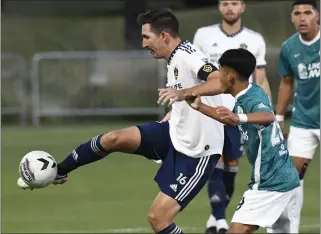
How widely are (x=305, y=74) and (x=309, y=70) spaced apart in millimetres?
59

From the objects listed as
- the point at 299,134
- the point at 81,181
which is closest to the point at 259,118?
the point at 299,134

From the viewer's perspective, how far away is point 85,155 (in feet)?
28.8

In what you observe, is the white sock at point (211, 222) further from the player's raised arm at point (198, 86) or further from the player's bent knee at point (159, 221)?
the player's raised arm at point (198, 86)

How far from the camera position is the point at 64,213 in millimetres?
12047

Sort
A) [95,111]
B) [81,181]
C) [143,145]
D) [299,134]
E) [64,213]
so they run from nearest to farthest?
[143,145], [299,134], [64,213], [81,181], [95,111]

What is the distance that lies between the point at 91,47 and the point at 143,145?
611 inches

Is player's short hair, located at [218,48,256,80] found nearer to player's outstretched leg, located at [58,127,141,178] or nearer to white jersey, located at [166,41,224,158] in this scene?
white jersey, located at [166,41,224,158]

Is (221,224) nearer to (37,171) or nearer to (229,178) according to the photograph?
(229,178)

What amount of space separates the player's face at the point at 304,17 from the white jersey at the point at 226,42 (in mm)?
948

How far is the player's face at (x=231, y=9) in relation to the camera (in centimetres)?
1098

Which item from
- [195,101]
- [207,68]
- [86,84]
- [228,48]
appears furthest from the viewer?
[86,84]

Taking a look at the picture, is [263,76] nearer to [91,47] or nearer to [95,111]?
[95,111]

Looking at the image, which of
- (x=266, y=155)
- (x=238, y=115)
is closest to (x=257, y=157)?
(x=266, y=155)

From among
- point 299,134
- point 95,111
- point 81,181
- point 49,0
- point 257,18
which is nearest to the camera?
point 299,134
